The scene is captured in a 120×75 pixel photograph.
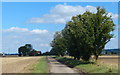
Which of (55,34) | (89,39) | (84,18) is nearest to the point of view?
(89,39)

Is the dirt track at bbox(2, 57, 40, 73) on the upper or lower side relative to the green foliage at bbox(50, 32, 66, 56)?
lower

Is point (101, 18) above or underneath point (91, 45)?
above

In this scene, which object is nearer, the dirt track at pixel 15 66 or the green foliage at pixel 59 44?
the dirt track at pixel 15 66

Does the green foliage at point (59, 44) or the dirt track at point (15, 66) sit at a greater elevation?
the green foliage at point (59, 44)

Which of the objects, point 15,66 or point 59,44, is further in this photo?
point 59,44

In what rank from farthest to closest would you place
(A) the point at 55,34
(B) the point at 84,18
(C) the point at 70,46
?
1. (A) the point at 55,34
2. (C) the point at 70,46
3. (B) the point at 84,18

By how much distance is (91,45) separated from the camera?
1475 inches

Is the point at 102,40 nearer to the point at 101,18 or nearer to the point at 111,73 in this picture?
the point at 101,18

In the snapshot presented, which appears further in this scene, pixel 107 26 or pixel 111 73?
pixel 107 26

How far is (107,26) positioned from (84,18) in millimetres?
4288

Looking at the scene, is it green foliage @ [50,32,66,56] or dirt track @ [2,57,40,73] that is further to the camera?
green foliage @ [50,32,66,56]

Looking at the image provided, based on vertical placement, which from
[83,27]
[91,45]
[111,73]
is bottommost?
[111,73]

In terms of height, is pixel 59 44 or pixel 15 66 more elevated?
pixel 59 44

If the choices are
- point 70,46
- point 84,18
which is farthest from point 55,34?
point 84,18
